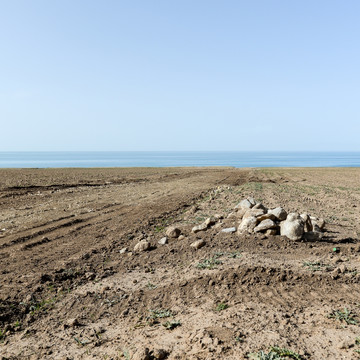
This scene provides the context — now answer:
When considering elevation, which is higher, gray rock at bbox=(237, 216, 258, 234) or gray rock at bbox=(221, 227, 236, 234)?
gray rock at bbox=(237, 216, 258, 234)

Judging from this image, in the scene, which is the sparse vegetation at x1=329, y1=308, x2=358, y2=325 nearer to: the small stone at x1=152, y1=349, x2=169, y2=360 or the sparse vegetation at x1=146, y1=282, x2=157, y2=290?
the small stone at x1=152, y1=349, x2=169, y2=360

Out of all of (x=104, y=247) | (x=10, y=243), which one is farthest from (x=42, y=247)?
(x=104, y=247)

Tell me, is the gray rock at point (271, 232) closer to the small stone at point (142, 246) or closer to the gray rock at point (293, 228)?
the gray rock at point (293, 228)

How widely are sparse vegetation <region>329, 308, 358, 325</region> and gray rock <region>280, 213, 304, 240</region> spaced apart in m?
2.89

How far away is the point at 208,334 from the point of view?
13.1 ft

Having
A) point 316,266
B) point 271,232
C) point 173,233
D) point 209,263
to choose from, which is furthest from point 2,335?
point 271,232

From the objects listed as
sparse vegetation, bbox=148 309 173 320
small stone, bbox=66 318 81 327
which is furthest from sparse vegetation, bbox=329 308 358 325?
small stone, bbox=66 318 81 327

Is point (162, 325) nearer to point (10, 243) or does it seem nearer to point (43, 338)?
point (43, 338)

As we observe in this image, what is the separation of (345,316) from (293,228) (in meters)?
3.12

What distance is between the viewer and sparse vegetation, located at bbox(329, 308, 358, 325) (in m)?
4.17

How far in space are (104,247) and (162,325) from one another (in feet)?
13.2

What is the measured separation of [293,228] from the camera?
7309mm

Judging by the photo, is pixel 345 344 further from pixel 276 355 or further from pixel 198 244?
pixel 198 244

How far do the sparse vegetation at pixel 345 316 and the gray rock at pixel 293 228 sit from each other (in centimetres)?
289
